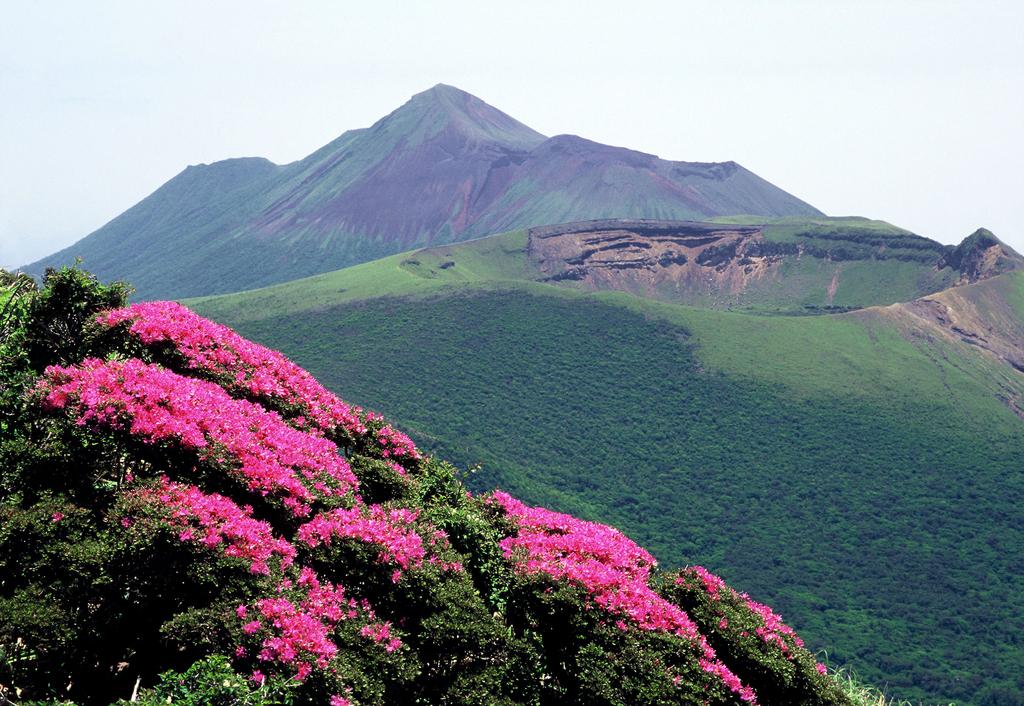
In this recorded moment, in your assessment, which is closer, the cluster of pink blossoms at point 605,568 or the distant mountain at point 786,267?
the cluster of pink blossoms at point 605,568

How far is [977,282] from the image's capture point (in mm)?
160625

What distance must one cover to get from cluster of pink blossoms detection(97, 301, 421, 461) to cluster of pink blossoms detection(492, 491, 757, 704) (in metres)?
2.79

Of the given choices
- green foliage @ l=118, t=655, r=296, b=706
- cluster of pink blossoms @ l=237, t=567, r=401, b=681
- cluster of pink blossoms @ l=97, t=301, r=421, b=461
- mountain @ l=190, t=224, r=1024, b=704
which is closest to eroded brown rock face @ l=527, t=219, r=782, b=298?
mountain @ l=190, t=224, r=1024, b=704

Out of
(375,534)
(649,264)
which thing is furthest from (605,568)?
(649,264)

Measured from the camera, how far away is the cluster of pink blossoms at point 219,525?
889cm

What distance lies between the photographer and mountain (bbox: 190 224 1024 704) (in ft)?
283

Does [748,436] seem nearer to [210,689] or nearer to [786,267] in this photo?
[786,267]

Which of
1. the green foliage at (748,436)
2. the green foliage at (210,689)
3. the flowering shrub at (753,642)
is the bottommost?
the green foliage at (748,436)

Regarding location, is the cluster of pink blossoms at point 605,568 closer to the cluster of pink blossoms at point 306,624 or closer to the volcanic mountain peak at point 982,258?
the cluster of pink blossoms at point 306,624

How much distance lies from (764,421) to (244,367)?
11237 centimetres

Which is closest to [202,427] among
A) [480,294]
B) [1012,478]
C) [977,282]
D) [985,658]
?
[985,658]

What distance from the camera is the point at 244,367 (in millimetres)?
12422

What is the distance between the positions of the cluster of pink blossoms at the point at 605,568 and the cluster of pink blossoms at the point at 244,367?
110 inches

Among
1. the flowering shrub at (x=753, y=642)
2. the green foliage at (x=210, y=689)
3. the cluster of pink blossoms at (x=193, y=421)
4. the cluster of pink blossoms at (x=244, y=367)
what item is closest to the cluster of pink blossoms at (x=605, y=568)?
the flowering shrub at (x=753, y=642)
